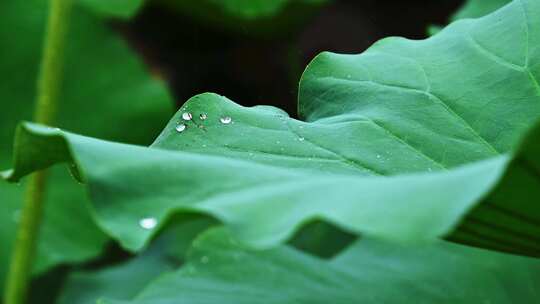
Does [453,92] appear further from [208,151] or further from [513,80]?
[208,151]

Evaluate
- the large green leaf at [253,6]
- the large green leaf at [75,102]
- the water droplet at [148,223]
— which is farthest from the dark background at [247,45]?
the water droplet at [148,223]

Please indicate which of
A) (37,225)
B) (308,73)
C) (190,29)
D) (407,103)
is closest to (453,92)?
(407,103)

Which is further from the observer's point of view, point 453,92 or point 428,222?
point 453,92

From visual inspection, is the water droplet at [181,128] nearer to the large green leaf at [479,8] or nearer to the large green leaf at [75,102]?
the large green leaf at [479,8]

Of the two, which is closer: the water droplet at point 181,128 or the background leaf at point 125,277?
the water droplet at point 181,128

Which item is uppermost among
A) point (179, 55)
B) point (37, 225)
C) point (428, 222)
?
point (428, 222)

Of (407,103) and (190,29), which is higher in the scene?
(407,103)

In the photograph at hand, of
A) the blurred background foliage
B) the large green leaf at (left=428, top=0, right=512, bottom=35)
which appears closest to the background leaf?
the blurred background foliage

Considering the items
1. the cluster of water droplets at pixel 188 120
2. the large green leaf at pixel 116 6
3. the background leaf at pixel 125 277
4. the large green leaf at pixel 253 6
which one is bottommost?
the background leaf at pixel 125 277
